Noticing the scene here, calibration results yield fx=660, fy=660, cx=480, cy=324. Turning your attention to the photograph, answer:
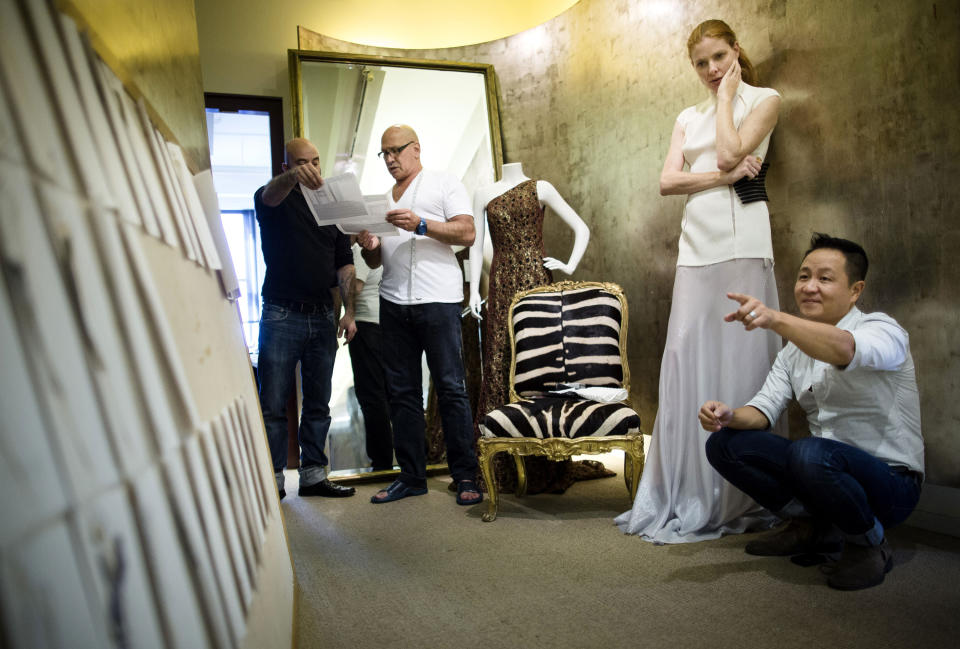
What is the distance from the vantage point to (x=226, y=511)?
2.10ft

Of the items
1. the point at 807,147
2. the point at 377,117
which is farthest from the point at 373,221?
the point at 807,147

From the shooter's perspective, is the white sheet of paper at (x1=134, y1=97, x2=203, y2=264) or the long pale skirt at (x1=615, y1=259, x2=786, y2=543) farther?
the long pale skirt at (x1=615, y1=259, x2=786, y2=543)

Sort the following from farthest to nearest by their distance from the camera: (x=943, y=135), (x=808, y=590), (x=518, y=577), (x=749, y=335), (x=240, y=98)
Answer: (x=240, y=98), (x=749, y=335), (x=943, y=135), (x=518, y=577), (x=808, y=590)

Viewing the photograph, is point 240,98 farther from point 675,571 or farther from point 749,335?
point 675,571

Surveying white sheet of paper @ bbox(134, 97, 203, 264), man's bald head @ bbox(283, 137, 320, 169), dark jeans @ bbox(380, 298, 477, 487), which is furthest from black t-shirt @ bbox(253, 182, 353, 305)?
white sheet of paper @ bbox(134, 97, 203, 264)

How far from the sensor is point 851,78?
7.80 ft

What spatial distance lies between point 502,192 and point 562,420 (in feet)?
4.14

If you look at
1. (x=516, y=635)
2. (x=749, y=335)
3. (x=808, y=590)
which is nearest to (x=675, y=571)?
(x=808, y=590)

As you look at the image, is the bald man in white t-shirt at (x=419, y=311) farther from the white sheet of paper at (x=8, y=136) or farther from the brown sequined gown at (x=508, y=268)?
the white sheet of paper at (x=8, y=136)

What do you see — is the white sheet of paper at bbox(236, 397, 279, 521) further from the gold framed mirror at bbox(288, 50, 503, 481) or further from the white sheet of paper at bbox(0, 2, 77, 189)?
the gold framed mirror at bbox(288, 50, 503, 481)

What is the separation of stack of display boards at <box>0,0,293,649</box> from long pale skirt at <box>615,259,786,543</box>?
1.92 meters

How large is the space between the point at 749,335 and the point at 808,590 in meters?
0.88

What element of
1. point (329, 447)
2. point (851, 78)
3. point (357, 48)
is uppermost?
point (357, 48)

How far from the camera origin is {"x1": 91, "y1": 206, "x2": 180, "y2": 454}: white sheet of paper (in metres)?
0.42
